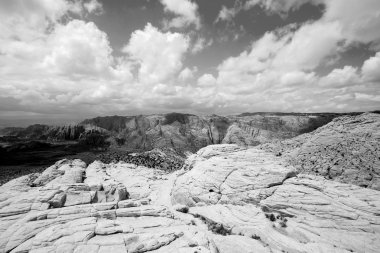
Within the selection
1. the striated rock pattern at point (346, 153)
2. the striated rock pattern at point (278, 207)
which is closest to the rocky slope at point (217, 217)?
the striated rock pattern at point (278, 207)

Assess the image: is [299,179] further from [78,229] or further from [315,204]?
[78,229]

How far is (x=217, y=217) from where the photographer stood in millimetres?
36312

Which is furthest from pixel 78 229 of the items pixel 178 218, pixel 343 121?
pixel 343 121

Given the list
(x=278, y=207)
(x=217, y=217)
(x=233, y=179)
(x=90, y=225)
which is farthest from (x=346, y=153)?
(x=90, y=225)

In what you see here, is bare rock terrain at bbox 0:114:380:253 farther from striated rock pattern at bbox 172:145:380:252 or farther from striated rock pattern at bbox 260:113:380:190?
striated rock pattern at bbox 260:113:380:190

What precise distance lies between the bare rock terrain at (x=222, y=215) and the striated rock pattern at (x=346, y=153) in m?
0.63

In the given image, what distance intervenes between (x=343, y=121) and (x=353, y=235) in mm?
34986

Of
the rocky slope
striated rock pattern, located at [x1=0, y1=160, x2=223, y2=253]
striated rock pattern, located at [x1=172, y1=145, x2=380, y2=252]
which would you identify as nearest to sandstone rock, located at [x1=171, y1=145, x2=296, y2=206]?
striated rock pattern, located at [x1=172, y1=145, x2=380, y2=252]

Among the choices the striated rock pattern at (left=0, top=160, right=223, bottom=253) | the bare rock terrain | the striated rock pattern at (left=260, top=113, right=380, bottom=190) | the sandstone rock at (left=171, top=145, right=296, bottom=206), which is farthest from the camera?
the sandstone rock at (left=171, top=145, right=296, bottom=206)

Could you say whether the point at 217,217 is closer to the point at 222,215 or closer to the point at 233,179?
the point at 222,215

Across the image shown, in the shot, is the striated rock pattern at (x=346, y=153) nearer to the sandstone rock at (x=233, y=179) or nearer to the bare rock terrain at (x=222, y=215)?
the bare rock terrain at (x=222, y=215)

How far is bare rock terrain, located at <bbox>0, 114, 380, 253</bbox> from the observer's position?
2823 centimetres

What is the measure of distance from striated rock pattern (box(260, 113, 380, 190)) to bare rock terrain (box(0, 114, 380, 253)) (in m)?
0.63

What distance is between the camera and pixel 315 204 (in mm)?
34344
